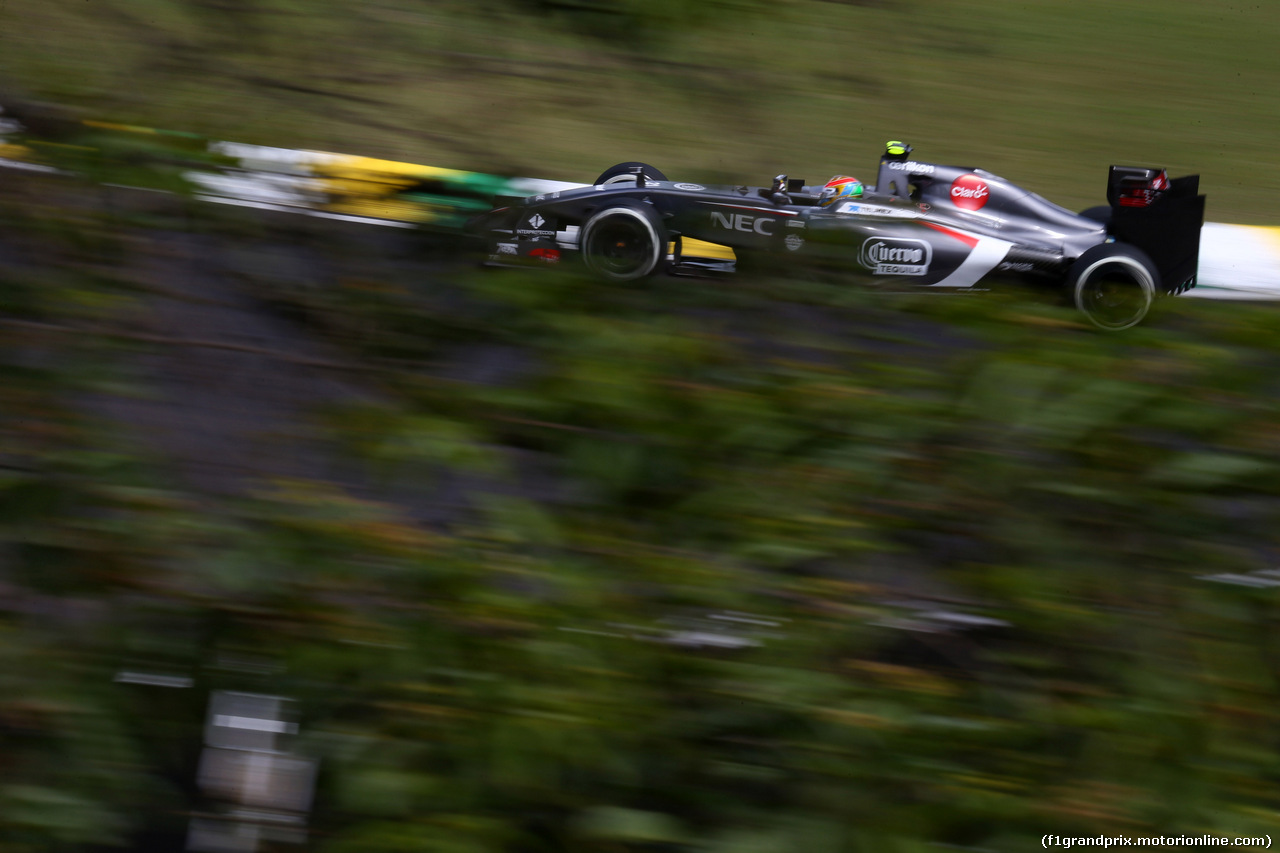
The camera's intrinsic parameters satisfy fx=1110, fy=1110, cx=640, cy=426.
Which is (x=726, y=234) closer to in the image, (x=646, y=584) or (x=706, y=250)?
(x=706, y=250)

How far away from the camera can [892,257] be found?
1.54 m

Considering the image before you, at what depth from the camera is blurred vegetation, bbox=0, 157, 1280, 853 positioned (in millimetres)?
1143

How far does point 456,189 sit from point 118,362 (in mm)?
446

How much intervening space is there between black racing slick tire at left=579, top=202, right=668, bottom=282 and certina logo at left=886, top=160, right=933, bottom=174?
6.60 meters

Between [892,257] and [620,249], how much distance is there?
1.27ft

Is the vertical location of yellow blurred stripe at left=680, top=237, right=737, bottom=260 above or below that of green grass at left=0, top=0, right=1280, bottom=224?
below

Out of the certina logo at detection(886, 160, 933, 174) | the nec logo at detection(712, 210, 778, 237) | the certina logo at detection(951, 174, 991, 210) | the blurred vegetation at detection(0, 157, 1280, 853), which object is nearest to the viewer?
the blurred vegetation at detection(0, 157, 1280, 853)

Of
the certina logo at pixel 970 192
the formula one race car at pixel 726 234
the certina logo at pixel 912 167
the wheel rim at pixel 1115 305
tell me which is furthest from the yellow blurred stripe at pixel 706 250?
the certina logo at pixel 970 192

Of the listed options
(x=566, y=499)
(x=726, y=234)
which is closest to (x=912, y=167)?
(x=726, y=234)

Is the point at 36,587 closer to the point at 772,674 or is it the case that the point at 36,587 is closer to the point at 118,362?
the point at 118,362

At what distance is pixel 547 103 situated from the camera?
143 centimetres

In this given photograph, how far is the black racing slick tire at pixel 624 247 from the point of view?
4.53 feet

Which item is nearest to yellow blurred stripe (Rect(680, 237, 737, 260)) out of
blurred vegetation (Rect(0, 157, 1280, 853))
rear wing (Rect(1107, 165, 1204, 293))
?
blurred vegetation (Rect(0, 157, 1280, 853))

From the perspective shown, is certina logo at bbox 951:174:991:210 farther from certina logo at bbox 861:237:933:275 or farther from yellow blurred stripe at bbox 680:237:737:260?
yellow blurred stripe at bbox 680:237:737:260
